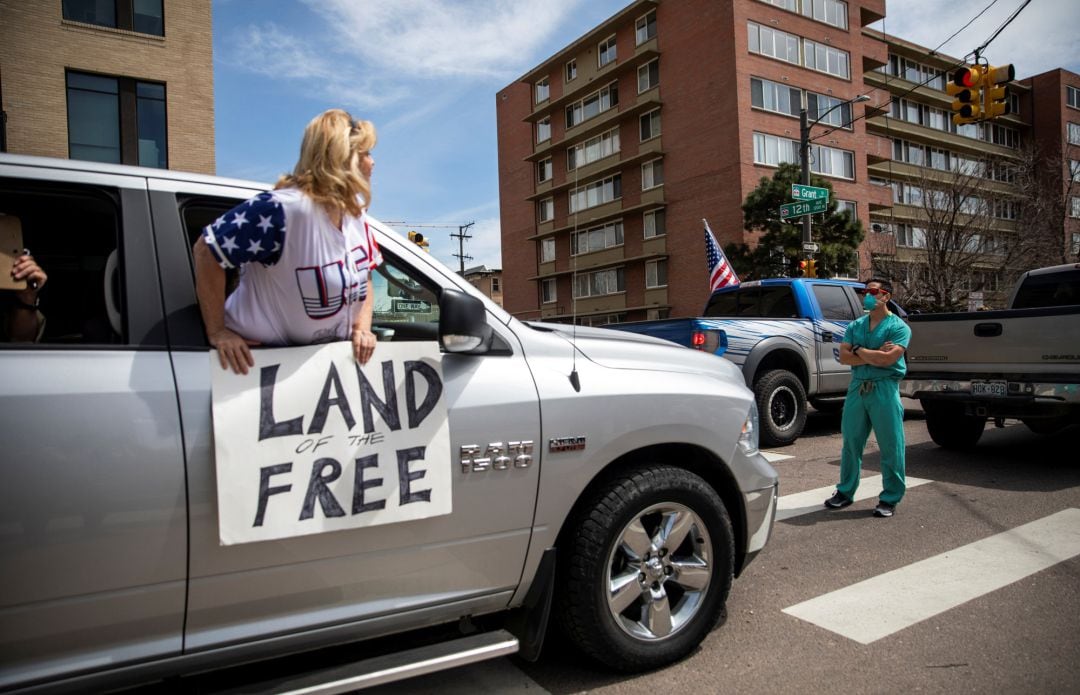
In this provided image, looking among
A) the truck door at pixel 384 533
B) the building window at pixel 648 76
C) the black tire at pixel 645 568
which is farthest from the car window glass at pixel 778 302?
the building window at pixel 648 76

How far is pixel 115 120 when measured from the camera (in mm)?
17578

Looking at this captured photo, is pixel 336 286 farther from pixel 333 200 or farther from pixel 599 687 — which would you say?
pixel 599 687

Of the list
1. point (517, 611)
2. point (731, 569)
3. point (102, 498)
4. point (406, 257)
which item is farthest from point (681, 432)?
point (102, 498)

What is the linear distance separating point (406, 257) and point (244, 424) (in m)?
0.85

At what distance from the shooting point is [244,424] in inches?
83.3

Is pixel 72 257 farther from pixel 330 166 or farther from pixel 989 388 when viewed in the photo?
pixel 989 388

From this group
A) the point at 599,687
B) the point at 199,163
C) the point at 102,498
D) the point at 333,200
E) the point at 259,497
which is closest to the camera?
the point at 102,498

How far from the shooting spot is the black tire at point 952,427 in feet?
25.1

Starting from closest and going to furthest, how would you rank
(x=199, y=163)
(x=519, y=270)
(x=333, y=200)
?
(x=333, y=200), (x=199, y=163), (x=519, y=270)

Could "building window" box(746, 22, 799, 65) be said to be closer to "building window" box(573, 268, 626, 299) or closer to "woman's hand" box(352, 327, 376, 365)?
"building window" box(573, 268, 626, 299)

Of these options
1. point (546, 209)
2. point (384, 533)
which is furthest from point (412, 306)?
point (546, 209)

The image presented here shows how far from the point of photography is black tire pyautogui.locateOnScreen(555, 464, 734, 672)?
2.73m

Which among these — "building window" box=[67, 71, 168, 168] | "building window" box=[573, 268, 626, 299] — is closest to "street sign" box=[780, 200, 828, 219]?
"building window" box=[67, 71, 168, 168]

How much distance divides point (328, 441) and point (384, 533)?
0.36 meters
